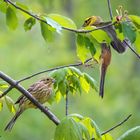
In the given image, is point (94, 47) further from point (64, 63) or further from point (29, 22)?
point (64, 63)

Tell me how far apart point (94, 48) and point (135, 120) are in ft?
26.7

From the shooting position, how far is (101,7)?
41.7ft

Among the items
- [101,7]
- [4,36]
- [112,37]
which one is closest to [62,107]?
[4,36]

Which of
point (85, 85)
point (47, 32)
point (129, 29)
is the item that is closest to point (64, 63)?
point (85, 85)

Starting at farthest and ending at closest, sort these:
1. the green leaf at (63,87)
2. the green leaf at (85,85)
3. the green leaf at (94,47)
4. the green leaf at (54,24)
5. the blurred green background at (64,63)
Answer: the blurred green background at (64,63) → the green leaf at (85,85) → the green leaf at (63,87) → the green leaf at (94,47) → the green leaf at (54,24)

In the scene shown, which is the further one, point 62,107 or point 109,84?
point 109,84

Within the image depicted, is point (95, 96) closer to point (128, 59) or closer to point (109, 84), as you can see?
point (109, 84)

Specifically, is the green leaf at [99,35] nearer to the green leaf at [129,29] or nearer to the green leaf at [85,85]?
the green leaf at [129,29]

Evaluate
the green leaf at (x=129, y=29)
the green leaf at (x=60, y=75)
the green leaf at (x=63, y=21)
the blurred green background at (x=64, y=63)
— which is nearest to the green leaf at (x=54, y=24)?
the green leaf at (x=63, y=21)

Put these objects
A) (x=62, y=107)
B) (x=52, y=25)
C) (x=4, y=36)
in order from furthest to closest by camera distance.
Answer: (x=4, y=36) < (x=62, y=107) < (x=52, y=25)

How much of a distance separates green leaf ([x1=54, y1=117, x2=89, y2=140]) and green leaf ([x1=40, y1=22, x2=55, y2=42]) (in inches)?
14.0

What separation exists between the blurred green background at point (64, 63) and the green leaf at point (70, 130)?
17.7 feet

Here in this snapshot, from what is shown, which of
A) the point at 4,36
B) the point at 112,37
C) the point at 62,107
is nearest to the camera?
the point at 112,37

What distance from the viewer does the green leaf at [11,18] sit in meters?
2.91
